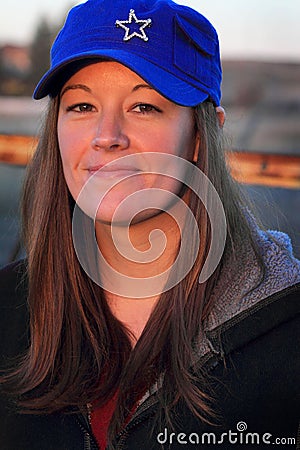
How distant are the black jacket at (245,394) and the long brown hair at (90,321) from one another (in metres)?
0.04

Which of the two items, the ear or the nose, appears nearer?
the nose

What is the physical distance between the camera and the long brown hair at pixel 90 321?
1654 mm

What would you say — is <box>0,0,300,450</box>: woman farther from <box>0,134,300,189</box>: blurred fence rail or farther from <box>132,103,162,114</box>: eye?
<box>0,134,300,189</box>: blurred fence rail

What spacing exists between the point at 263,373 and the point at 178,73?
25.7 inches

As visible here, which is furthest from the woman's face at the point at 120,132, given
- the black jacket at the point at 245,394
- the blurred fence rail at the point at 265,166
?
the blurred fence rail at the point at 265,166

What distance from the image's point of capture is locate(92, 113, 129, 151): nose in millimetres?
1605

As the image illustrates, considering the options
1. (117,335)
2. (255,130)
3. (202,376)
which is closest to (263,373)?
(202,376)

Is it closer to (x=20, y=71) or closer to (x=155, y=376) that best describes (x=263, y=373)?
(x=155, y=376)

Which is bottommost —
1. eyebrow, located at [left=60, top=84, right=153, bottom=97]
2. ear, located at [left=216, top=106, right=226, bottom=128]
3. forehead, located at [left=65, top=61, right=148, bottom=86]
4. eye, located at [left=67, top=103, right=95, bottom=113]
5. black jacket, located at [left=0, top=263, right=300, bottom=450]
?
black jacket, located at [left=0, top=263, right=300, bottom=450]

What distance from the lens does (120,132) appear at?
1.63 meters

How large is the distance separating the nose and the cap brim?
0.11m

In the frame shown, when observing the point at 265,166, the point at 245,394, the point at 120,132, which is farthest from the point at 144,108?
the point at 265,166

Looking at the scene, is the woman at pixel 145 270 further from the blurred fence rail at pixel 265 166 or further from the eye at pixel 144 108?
the blurred fence rail at pixel 265 166

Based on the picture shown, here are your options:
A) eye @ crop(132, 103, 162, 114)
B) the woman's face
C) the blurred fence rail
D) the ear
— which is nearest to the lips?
the woman's face
